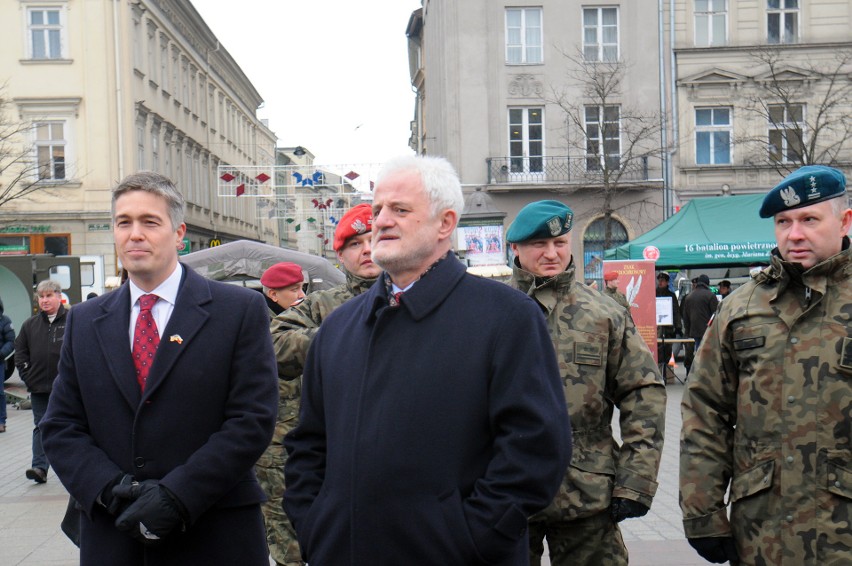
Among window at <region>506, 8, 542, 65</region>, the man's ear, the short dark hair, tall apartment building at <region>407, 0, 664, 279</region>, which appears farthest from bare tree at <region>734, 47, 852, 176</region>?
the man's ear

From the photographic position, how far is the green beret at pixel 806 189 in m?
3.54

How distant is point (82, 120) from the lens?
122 ft

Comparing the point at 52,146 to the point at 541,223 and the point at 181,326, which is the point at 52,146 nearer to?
the point at 541,223

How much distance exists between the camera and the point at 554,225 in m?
4.43

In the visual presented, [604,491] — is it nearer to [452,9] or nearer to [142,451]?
[142,451]

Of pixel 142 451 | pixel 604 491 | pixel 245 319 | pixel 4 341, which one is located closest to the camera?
pixel 142 451

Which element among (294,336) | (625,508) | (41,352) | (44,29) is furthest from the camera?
(44,29)

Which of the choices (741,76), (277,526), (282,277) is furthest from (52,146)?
(277,526)

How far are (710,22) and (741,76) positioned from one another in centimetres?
236

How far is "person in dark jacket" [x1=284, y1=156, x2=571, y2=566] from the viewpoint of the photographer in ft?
9.03

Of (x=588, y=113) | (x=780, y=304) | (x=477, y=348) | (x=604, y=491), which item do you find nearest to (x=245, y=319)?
(x=477, y=348)

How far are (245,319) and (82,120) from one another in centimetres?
3586

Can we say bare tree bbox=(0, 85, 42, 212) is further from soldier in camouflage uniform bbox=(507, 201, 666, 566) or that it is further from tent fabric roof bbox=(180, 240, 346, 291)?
soldier in camouflage uniform bbox=(507, 201, 666, 566)

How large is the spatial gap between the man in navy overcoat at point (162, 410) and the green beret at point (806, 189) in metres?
1.87
